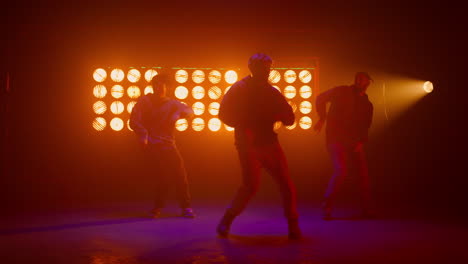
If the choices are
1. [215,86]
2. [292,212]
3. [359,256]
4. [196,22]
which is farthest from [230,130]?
[359,256]

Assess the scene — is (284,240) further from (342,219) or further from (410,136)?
(410,136)

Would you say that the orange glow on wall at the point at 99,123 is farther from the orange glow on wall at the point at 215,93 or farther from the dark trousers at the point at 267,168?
the dark trousers at the point at 267,168

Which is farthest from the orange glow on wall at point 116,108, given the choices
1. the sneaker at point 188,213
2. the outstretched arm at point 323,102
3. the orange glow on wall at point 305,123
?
the outstretched arm at point 323,102

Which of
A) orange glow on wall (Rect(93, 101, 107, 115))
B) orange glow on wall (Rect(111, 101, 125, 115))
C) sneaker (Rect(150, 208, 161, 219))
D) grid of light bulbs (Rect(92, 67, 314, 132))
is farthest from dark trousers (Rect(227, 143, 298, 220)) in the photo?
orange glow on wall (Rect(93, 101, 107, 115))

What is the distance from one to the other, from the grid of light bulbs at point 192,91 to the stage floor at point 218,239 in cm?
297

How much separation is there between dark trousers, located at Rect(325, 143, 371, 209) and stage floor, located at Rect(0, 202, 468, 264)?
0.38m

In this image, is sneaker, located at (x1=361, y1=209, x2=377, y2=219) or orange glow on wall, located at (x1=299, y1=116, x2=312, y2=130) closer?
sneaker, located at (x1=361, y1=209, x2=377, y2=219)

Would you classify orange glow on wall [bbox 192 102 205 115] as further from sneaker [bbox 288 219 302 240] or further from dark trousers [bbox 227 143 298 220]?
sneaker [bbox 288 219 302 240]

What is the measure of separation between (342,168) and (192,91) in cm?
432

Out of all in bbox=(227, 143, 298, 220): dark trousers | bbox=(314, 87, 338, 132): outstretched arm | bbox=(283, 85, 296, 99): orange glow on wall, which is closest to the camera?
bbox=(227, 143, 298, 220): dark trousers

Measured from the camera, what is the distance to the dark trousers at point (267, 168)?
5191 mm

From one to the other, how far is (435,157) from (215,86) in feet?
15.2

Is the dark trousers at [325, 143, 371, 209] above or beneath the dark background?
beneath

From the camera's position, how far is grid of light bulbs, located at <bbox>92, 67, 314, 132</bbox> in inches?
396
